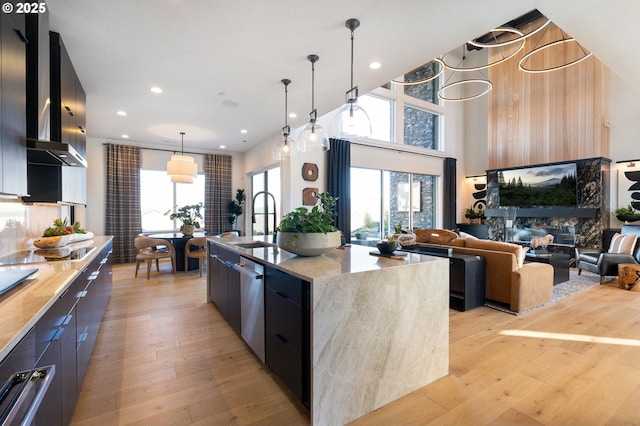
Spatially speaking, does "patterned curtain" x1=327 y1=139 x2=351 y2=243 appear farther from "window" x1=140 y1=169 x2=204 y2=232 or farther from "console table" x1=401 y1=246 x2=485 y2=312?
"window" x1=140 y1=169 x2=204 y2=232

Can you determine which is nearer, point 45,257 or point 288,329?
point 288,329

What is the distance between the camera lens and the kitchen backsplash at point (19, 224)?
255 centimetres

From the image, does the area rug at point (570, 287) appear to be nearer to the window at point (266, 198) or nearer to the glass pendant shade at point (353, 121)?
the glass pendant shade at point (353, 121)

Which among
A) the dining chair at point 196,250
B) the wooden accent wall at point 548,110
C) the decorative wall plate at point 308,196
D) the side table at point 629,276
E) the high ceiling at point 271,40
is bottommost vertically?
the side table at point 629,276

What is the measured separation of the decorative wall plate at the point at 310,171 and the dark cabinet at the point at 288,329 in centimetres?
405

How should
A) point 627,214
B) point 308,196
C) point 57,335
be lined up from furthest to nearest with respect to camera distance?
point 308,196
point 627,214
point 57,335

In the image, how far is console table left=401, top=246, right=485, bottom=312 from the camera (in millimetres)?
3605

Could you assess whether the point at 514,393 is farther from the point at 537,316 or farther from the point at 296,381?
the point at 537,316

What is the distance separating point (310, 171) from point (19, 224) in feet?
14.3

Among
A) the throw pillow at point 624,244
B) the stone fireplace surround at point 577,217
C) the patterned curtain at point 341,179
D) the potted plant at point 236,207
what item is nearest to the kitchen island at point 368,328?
the patterned curtain at point 341,179

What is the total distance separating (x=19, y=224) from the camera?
290 cm

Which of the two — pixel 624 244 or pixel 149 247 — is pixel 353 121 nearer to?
pixel 149 247

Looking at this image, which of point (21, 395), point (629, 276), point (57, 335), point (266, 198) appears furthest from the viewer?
point (266, 198)

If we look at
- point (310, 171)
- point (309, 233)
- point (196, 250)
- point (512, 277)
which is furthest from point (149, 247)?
point (512, 277)
